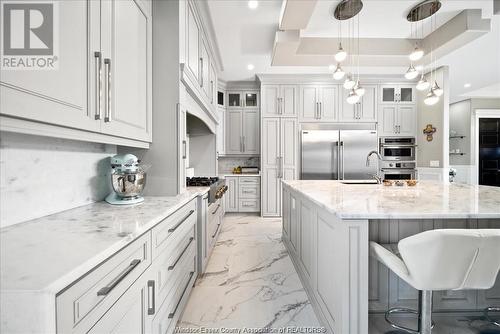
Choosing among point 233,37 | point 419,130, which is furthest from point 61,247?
point 419,130

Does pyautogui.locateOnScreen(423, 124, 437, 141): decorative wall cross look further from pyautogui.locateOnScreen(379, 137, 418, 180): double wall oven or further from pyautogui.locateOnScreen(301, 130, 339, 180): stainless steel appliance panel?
pyautogui.locateOnScreen(301, 130, 339, 180): stainless steel appliance panel

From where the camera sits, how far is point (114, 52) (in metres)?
1.39

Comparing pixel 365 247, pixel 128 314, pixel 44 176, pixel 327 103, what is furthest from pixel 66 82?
pixel 327 103

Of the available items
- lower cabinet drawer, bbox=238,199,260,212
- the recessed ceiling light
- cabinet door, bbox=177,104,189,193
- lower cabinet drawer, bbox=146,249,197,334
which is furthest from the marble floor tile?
the recessed ceiling light

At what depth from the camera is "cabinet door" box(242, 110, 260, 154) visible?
541 cm

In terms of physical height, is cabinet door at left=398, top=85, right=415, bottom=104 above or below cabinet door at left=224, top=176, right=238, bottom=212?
above

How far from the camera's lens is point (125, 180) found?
1.56 meters

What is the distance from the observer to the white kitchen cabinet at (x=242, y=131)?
17.7 feet

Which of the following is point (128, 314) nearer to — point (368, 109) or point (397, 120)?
point (368, 109)

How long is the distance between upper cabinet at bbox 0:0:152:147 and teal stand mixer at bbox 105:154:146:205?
138mm

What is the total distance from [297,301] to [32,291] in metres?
1.87

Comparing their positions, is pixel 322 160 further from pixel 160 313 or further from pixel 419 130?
pixel 160 313

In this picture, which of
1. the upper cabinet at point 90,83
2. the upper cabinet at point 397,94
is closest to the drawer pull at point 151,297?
the upper cabinet at point 90,83

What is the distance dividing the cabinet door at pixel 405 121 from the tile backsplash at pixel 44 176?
5.37m
